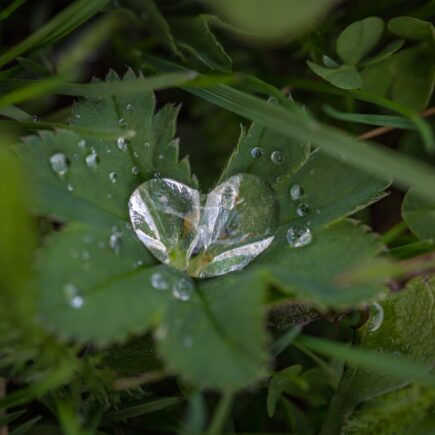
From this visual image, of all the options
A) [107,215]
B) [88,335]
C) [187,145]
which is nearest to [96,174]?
[107,215]

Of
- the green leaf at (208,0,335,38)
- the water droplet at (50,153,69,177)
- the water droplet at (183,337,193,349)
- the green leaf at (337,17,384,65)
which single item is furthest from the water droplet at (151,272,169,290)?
the green leaf at (337,17,384,65)

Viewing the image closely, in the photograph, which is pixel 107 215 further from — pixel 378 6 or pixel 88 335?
pixel 378 6

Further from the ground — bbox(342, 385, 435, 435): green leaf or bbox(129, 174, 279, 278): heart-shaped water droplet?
bbox(129, 174, 279, 278): heart-shaped water droplet

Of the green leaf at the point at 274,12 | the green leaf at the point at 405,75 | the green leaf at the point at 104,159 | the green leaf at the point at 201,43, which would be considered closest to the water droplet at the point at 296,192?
the green leaf at the point at 104,159

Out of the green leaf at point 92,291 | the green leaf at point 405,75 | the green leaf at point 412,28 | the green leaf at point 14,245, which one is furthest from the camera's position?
the green leaf at point 405,75

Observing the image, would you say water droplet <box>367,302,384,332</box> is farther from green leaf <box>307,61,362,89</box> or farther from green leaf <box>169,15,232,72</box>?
green leaf <box>169,15,232,72</box>

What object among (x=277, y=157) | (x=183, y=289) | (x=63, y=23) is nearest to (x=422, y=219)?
(x=277, y=157)

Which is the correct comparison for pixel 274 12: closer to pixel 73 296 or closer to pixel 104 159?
pixel 104 159

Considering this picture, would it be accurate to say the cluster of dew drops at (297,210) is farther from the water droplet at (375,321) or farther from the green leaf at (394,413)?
the green leaf at (394,413)
